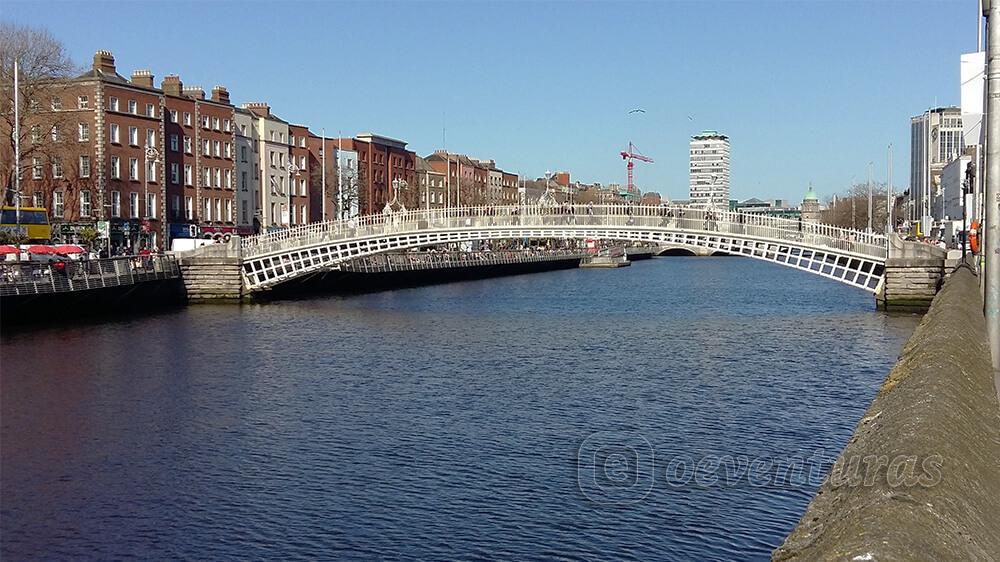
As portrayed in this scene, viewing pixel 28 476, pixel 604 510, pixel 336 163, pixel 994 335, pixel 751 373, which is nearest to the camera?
pixel 994 335

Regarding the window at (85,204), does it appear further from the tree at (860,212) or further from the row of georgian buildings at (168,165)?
the tree at (860,212)

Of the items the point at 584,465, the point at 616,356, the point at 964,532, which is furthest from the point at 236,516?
the point at 616,356

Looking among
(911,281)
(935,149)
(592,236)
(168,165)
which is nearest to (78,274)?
(592,236)

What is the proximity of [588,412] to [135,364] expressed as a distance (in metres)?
12.8

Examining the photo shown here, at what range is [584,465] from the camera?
50.3 feet

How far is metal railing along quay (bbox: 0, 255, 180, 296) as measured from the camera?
34312mm

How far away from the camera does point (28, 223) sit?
46469 mm

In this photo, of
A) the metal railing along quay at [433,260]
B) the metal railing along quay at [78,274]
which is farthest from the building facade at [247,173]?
the metal railing along quay at [78,274]

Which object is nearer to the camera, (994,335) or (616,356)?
(994,335)

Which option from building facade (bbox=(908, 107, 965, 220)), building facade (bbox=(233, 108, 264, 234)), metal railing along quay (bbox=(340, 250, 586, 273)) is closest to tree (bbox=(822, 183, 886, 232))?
building facade (bbox=(908, 107, 965, 220))

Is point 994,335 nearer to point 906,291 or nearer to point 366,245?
point 906,291

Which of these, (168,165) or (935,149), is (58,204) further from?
(935,149)

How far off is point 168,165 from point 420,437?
5037 cm

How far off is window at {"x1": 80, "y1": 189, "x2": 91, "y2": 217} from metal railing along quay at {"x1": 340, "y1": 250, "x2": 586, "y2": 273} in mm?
13562
